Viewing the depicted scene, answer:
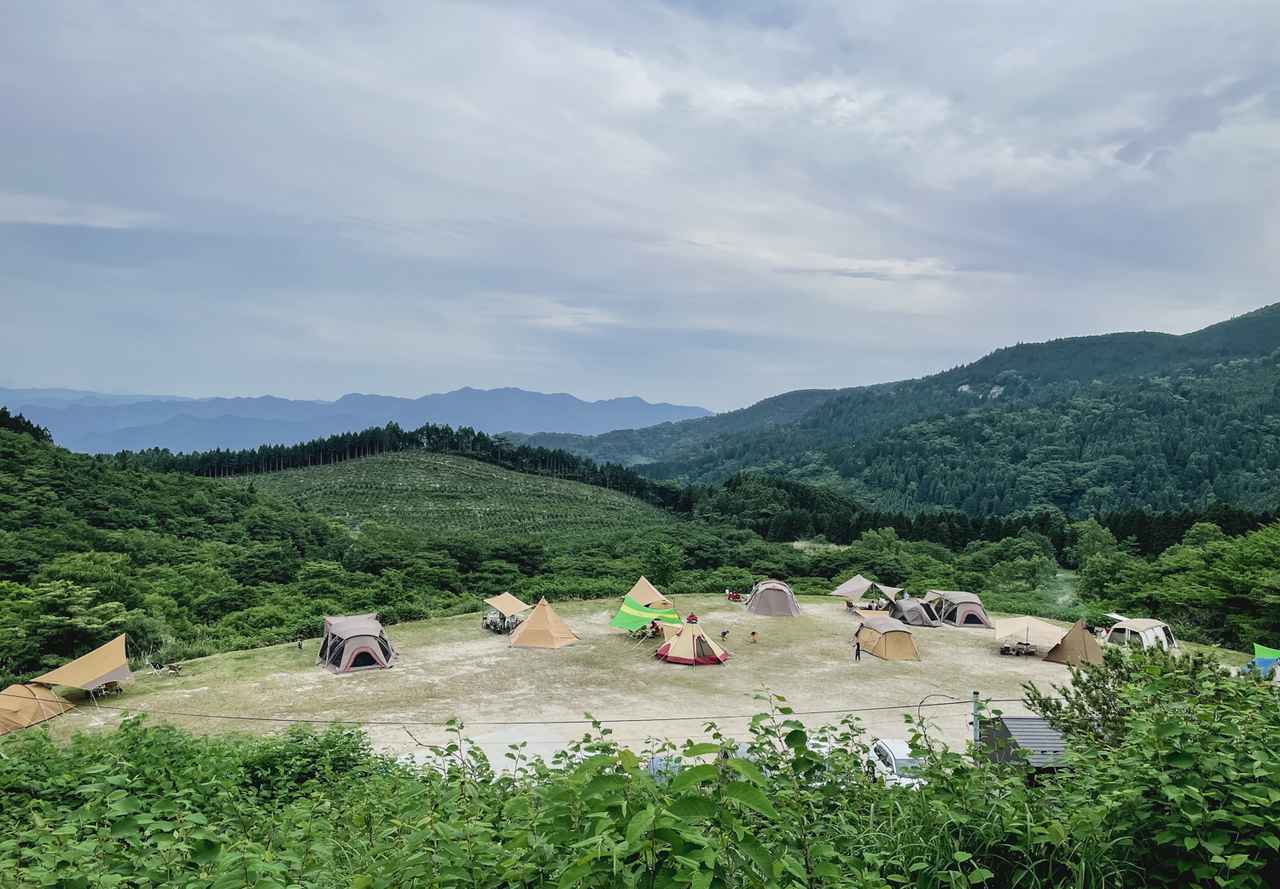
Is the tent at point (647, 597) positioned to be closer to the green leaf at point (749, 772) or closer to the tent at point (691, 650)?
the tent at point (691, 650)

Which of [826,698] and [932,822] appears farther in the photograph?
[826,698]

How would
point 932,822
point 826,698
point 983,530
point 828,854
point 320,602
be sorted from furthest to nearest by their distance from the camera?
point 983,530
point 320,602
point 826,698
point 932,822
point 828,854

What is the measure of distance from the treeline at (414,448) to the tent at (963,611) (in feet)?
224

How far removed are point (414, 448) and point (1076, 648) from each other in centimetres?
9732

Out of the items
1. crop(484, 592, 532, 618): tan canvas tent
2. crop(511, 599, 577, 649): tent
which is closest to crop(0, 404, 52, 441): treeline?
crop(484, 592, 532, 618): tan canvas tent

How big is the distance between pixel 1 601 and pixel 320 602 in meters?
8.52

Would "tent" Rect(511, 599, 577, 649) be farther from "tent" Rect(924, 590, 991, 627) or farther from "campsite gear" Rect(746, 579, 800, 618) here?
"tent" Rect(924, 590, 991, 627)

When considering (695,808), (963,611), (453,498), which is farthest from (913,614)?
(453,498)

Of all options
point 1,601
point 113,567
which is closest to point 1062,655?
point 1,601

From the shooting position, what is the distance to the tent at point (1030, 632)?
767 inches

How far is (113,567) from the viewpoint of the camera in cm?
2488

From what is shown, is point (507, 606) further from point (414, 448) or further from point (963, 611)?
point (414, 448)

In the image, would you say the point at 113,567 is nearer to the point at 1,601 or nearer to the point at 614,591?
the point at 1,601

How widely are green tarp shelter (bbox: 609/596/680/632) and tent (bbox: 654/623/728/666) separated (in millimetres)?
1509
